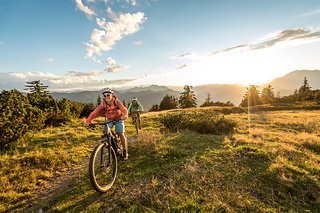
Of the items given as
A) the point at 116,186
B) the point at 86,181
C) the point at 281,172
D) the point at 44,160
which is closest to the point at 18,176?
the point at 44,160

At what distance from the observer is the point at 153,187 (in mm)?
6625

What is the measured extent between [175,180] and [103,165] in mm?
2295

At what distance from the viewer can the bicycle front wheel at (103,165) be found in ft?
21.1

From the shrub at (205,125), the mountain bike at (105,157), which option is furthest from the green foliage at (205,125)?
the mountain bike at (105,157)

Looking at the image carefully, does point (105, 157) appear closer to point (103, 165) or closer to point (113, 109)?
point (103, 165)

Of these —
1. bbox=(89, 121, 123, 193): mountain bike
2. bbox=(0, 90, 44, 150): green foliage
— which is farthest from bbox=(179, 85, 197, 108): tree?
bbox=(89, 121, 123, 193): mountain bike

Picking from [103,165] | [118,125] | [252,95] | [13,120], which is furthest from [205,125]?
[252,95]

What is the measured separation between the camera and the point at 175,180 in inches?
275

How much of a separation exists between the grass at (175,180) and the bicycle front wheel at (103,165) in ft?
0.81

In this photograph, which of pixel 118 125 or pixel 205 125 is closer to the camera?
pixel 118 125

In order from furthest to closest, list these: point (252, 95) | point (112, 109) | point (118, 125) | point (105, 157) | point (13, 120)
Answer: point (252, 95)
point (13, 120)
point (118, 125)
point (112, 109)
point (105, 157)

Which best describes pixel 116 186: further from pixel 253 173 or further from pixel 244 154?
pixel 244 154

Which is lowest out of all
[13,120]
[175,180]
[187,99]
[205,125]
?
[187,99]

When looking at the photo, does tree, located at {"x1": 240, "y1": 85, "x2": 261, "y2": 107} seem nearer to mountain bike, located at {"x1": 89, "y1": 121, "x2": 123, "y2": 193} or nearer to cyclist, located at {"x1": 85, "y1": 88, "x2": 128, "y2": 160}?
cyclist, located at {"x1": 85, "y1": 88, "x2": 128, "y2": 160}
